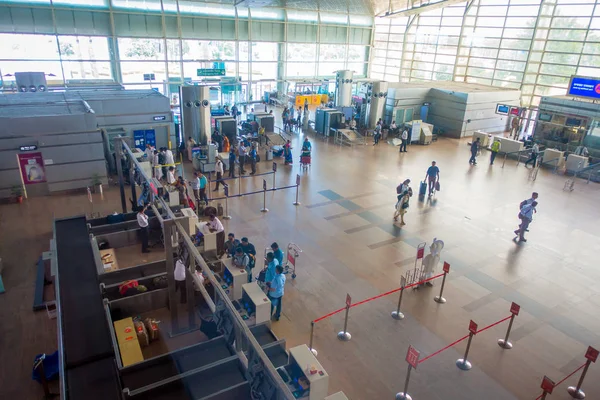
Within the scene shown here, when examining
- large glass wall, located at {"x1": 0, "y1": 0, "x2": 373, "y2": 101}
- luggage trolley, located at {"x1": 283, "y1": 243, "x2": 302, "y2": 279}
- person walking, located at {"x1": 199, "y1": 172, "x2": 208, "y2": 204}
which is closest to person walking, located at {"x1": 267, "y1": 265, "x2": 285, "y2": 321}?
luggage trolley, located at {"x1": 283, "y1": 243, "x2": 302, "y2": 279}

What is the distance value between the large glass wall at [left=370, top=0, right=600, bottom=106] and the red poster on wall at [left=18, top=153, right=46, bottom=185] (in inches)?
1379

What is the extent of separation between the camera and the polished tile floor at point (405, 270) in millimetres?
8352

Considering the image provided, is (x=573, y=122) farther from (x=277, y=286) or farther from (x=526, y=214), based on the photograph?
(x=277, y=286)

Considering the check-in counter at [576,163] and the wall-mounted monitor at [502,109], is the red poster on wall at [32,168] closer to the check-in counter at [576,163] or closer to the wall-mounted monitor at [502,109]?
the check-in counter at [576,163]

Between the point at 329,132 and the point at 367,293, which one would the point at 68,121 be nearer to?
the point at 367,293

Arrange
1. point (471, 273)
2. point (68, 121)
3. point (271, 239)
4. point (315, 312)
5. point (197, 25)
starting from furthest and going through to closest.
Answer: point (197, 25)
point (68, 121)
point (271, 239)
point (471, 273)
point (315, 312)

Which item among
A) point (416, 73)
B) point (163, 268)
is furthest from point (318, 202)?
point (416, 73)

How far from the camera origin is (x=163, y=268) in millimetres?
10805

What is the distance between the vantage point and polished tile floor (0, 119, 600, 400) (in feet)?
27.4

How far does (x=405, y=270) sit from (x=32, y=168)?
14.5m

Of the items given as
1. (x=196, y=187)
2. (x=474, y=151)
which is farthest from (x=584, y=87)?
(x=196, y=187)

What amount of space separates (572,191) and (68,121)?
2287cm

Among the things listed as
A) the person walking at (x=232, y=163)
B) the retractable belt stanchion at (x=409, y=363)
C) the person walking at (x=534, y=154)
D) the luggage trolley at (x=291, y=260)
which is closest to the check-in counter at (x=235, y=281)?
the luggage trolley at (x=291, y=260)

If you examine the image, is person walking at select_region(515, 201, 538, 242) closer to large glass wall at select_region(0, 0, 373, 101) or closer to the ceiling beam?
large glass wall at select_region(0, 0, 373, 101)
